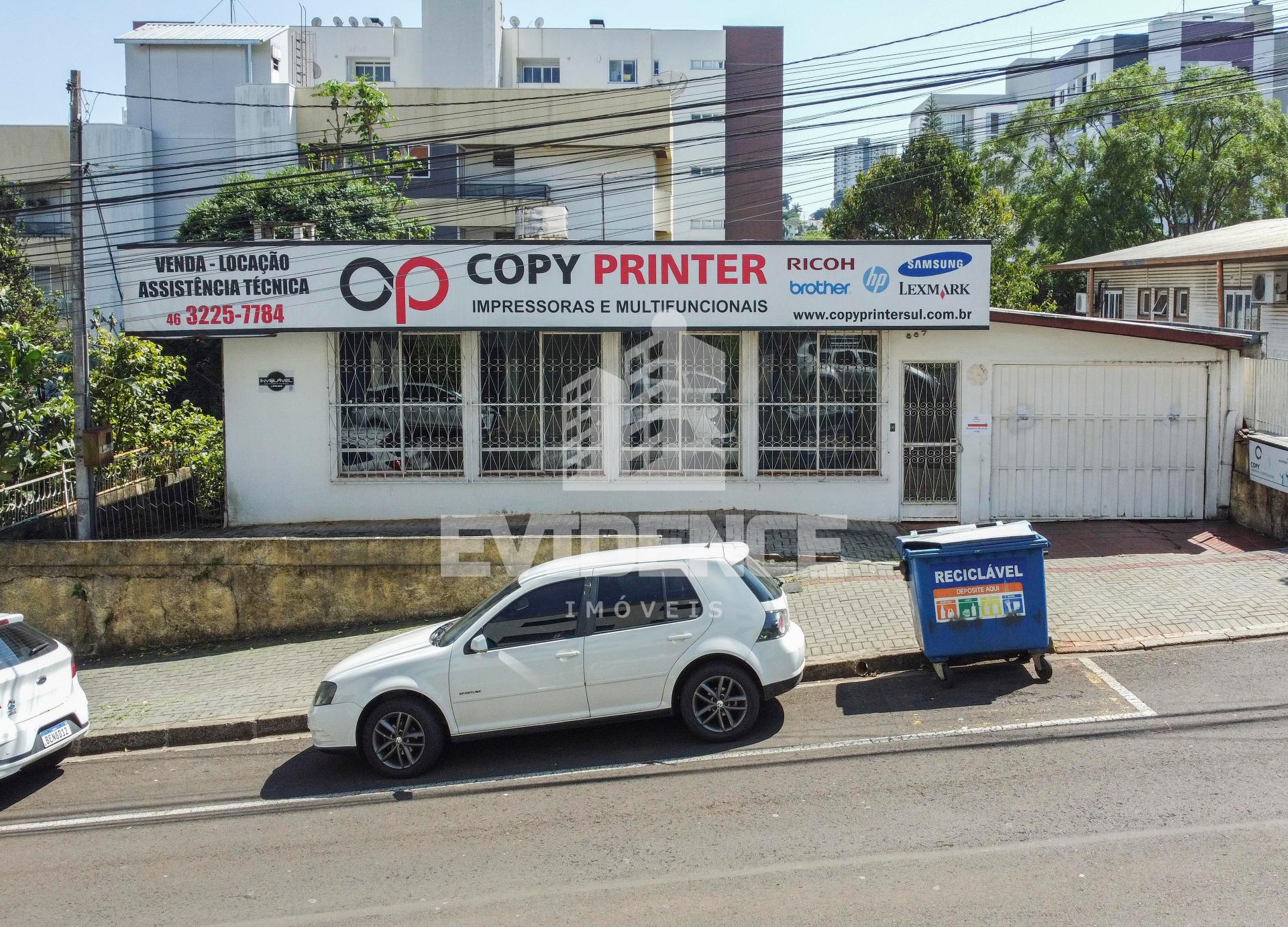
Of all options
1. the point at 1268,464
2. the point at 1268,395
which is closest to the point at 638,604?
the point at 1268,464

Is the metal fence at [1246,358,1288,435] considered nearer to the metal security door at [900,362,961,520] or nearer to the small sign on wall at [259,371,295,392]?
the metal security door at [900,362,961,520]

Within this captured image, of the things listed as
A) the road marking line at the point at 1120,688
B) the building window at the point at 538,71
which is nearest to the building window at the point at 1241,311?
the road marking line at the point at 1120,688

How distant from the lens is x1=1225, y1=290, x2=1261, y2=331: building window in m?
19.7

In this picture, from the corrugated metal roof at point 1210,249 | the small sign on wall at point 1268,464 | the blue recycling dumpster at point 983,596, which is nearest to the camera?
the blue recycling dumpster at point 983,596

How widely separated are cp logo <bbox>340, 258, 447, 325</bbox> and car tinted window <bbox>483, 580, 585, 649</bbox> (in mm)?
6870

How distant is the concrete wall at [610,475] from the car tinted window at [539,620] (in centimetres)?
644

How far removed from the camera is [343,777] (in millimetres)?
8297

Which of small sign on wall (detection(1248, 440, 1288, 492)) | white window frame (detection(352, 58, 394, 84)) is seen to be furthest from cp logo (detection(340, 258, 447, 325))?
white window frame (detection(352, 58, 394, 84))

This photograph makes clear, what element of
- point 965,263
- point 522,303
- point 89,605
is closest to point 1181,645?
point 965,263

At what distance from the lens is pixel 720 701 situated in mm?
8188

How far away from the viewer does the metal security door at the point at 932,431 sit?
571 inches

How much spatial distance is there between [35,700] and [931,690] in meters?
6.95

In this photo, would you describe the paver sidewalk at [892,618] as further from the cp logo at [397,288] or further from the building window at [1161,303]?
the building window at [1161,303]

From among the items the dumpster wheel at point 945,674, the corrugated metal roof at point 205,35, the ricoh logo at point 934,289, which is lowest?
the dumpster wheel at point 945,674
